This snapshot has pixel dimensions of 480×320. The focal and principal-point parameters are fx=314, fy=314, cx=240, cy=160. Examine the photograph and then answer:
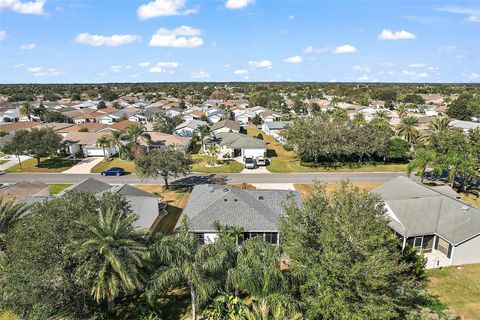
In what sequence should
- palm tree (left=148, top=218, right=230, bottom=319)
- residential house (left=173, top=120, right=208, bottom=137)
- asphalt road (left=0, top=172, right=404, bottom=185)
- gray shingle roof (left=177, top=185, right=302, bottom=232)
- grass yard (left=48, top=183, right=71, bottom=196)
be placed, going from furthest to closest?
residential house (left=173, top=120, right=208, bottom=137)
asphalt road (left=0, top=172, right=404, bottom=185)
grass yard (left=48, top=183, right=71, bottom=196)
gray shingle roof (left=177, top=185, right=302, bottom=232)
palm tree (left=148, top=218, right=230, bottom=319)


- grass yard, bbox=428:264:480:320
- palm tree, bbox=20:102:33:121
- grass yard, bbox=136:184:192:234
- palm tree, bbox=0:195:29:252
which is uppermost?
palm tree, bbox=20:102:33:121

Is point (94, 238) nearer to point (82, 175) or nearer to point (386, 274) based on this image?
point (386, 274)

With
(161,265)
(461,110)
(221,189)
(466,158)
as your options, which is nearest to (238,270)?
(161,265)

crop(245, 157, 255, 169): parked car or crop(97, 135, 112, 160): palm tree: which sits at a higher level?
crop(97, 135, 112, 160): palm tree

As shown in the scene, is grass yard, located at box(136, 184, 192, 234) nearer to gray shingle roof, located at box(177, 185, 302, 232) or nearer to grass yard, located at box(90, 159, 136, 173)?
gray shingle roof, located at box(177, 185, 302, 232)

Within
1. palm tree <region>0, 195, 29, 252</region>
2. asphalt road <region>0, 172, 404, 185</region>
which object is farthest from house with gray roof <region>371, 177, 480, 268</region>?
palm tree <region>0, 195, 29, 252</region>

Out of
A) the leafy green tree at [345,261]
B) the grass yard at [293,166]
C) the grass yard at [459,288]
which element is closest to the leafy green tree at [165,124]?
the grass yard at [293,166]

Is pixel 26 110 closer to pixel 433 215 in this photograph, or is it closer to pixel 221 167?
pixel 221 167

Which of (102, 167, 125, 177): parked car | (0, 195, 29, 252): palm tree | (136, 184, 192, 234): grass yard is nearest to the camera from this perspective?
(0, 195, 29, 252): palm tree
